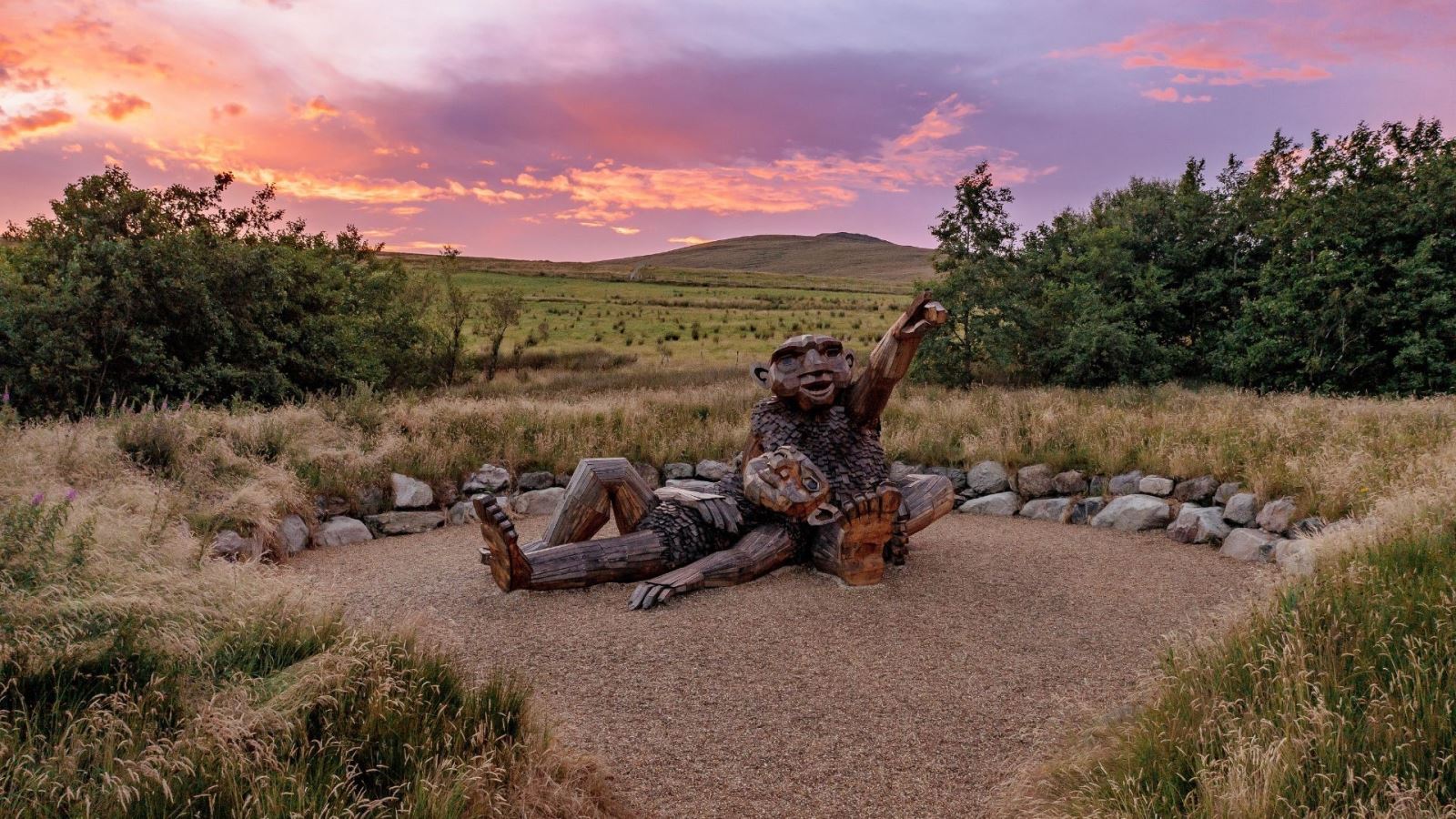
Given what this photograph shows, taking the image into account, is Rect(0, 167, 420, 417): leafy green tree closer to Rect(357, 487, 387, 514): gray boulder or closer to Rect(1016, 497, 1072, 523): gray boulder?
Rect(357, 487, 387, 514): gray boulder

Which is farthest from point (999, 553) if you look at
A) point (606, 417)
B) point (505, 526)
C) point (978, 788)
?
point (606, 417)

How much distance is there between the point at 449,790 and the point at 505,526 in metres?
2.85

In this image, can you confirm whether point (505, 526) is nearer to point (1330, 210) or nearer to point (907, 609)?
point (907, 609)

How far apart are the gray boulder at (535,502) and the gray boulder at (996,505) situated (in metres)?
5.09

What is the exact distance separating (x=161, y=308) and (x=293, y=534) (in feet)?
22.9

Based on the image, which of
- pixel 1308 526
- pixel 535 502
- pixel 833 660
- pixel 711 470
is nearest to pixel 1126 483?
pixel 1308 526

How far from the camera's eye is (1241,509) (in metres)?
7.88

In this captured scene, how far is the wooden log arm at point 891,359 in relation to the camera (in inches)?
238

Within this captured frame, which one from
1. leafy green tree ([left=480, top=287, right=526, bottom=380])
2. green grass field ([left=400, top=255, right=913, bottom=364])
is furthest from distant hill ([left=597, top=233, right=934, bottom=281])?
leafy green tree ([left=480, top=287, right=526, bottom=380])

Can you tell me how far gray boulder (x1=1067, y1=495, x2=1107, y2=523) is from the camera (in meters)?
8.91

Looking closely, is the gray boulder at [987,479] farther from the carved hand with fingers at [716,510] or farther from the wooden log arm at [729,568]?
the carved hand with fingers at [716,510]

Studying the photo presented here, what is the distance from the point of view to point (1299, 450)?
8422 mm

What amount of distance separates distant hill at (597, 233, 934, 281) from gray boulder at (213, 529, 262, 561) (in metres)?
86.6

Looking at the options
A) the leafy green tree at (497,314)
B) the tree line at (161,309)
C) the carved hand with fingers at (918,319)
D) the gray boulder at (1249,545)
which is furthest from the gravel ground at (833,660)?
the leafy green tree at (497,314)
